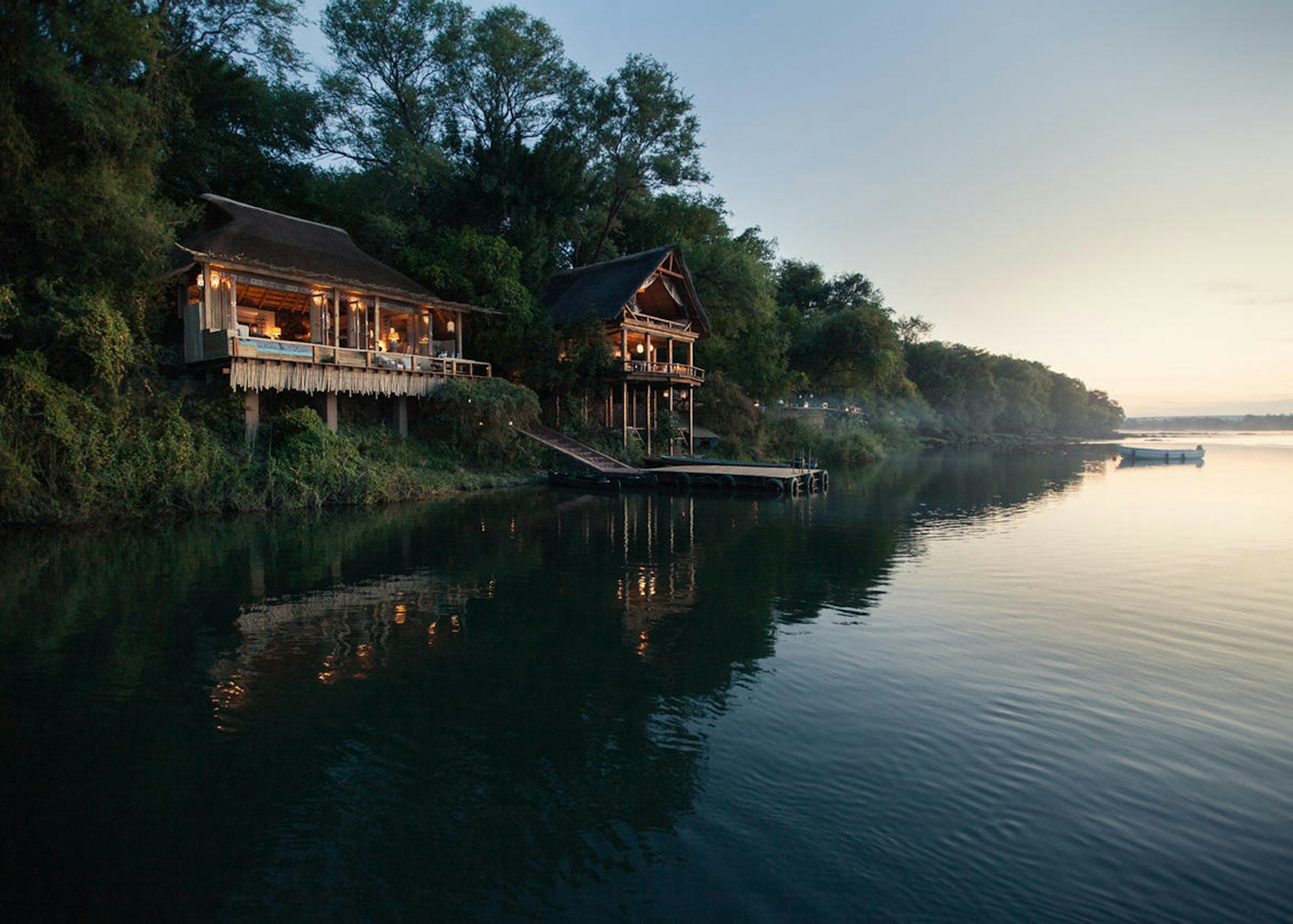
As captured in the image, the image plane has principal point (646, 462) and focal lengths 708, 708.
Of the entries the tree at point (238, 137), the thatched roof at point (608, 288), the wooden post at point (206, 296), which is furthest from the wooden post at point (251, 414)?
the thatched roof at point (608, 288)

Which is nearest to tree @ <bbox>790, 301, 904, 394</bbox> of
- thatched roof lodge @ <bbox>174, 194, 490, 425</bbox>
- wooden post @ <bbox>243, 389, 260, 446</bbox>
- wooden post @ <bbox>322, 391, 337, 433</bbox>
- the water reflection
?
thatched roof lodge @ <bbox>174, 194, 490, 425</bbox>

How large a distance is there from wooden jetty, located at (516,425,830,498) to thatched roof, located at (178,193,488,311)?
6.78m

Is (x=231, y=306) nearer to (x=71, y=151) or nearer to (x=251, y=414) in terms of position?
(x=251, y=414)

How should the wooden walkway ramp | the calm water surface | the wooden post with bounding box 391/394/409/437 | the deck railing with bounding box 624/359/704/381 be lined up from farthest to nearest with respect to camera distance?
1. the deck railing with bounding box 624/359/704/381
2. the wooden walkway ramp
3. the wooden post with bounding box 391/394/409/437
4. the calm water surface

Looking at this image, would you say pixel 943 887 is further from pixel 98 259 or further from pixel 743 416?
pixel 743 416

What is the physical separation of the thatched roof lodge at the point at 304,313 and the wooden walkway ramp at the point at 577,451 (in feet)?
10.2

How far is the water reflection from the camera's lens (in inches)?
165

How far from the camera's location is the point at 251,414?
21.1 meters

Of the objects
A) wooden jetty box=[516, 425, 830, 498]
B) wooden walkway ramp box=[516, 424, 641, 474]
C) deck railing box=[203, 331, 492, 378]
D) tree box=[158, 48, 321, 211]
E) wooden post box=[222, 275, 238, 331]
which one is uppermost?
tree box=[158, 48, 321, 211]

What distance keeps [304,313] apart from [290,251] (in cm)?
354

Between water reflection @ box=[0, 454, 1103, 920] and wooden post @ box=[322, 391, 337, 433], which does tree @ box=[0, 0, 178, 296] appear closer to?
wooden post @ box=[322, 391, 337, 433]

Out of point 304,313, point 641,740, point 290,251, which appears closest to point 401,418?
point 304,313

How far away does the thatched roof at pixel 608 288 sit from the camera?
29.7m

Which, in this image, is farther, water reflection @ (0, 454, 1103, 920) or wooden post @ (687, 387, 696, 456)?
wooden post @ (687, 387, 696, 456)
